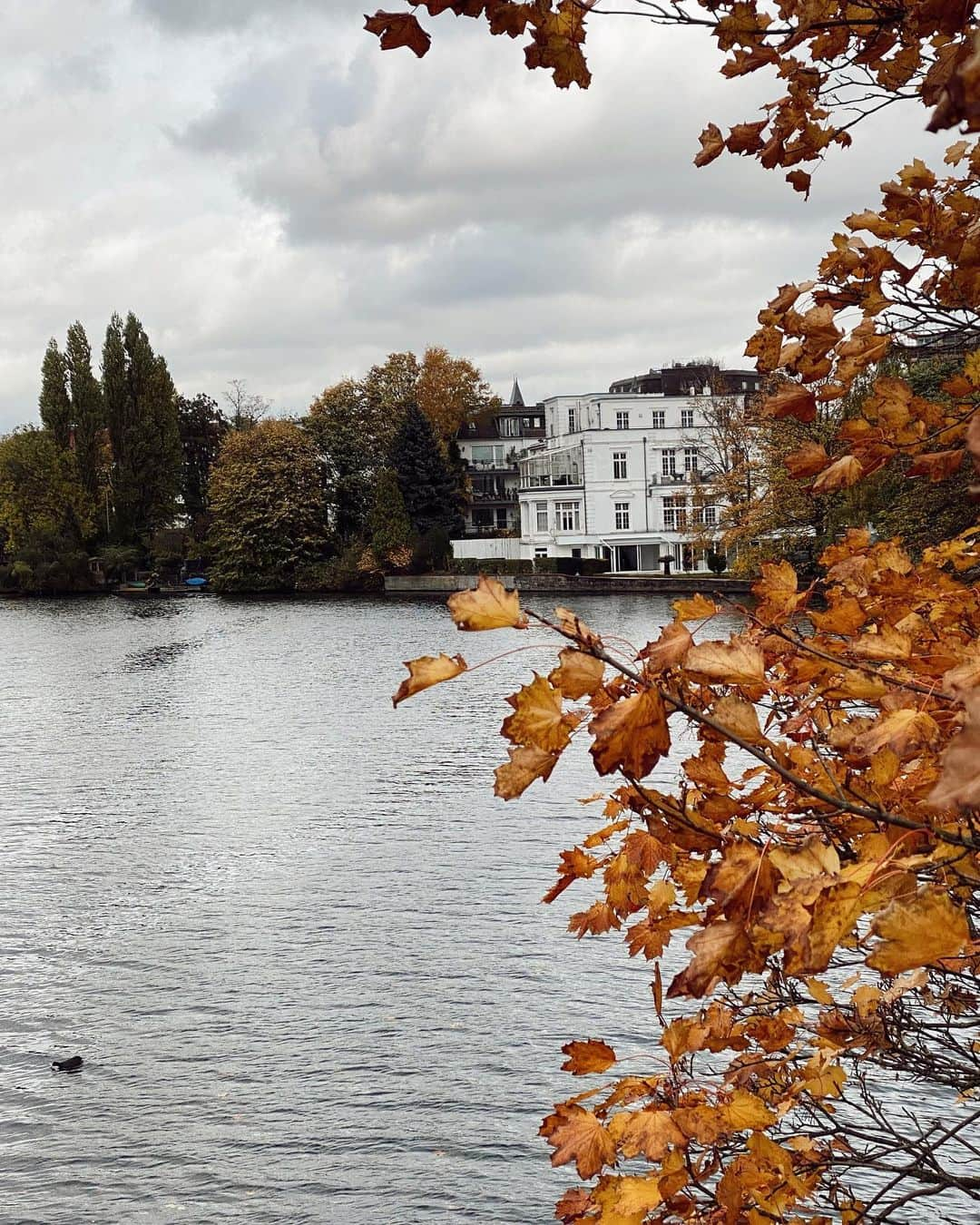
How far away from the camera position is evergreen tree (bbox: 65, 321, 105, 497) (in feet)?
259

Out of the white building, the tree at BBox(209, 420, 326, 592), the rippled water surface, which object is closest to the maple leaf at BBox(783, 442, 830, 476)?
the rippled water surface

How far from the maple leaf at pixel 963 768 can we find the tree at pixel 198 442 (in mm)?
90049

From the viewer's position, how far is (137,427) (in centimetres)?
7888

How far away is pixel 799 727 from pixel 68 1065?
812 centimetres

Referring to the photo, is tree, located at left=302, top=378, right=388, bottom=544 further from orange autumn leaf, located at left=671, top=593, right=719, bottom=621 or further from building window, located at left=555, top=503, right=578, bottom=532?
orange autumn leaf, located at left=671, top=593, right=719, bottom=621

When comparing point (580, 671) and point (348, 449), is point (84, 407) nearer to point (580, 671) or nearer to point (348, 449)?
point (348, 449)

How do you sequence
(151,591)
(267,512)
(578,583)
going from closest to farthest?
(578,583)
(267,512)
(151,591)

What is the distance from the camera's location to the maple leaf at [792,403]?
2559mm

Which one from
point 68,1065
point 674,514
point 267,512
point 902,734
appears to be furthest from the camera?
point 267,512

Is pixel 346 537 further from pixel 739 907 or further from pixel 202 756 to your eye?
pixel 739 907

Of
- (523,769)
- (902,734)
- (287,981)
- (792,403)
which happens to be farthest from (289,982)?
(523,769)

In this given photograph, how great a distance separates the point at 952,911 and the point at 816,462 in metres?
1.59

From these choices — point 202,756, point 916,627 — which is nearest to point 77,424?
point 202,756

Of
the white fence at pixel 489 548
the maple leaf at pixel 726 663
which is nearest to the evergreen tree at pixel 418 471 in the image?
the white fence at pixel 489 548
